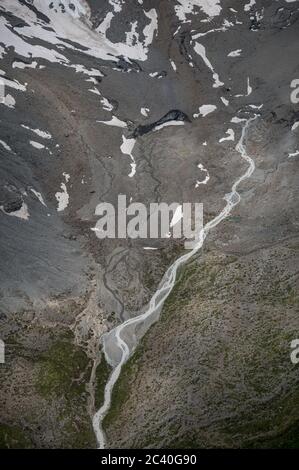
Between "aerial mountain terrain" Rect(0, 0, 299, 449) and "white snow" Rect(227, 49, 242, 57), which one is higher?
"white snow" Rect(227, 49, 242, 57)

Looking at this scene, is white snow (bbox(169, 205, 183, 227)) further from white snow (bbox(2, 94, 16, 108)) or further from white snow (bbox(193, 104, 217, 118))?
white snow (bbox(2, 94, 16, 108))

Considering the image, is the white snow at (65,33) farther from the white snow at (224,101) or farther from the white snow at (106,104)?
the white snow at (224,101)

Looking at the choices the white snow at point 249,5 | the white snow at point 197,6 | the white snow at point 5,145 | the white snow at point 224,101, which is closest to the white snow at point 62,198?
the white snow at point 5,145

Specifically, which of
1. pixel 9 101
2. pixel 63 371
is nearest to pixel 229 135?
pixel 9 101

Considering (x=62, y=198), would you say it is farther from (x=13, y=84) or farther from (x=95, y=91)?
(x=95, y=91)

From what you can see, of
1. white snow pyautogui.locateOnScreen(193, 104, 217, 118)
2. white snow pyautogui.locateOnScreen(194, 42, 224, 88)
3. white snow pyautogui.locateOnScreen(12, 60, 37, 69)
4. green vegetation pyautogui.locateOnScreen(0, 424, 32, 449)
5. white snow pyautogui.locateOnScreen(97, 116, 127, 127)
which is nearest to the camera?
green vegetation pyautogui.locateOnScreen(0, 424, 32, 449)

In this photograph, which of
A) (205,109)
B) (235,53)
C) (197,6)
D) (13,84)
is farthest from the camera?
(197,6)

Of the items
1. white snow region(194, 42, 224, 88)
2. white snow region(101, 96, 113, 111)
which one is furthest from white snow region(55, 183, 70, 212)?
white snow region(194, 42, 224, 88)

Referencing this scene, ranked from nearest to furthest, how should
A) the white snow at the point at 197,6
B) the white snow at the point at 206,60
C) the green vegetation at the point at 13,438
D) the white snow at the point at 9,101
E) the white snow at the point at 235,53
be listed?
the green vegetation at the point at 13,438, the white snow at the point at 9,101, the white snow at the point at 206,60, the white snow at the point at 235,53, the white snow at the point at 197,6
